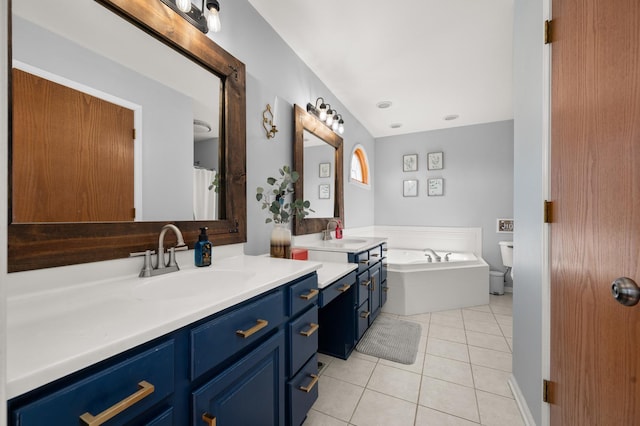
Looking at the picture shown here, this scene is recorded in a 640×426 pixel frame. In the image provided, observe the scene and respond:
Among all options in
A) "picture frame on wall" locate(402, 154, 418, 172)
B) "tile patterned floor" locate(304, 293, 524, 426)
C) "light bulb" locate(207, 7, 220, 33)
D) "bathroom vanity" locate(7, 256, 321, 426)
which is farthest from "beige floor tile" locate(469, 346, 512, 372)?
"picture frame on wall" locate(402, 154, 418, 172)

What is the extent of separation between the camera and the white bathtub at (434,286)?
296 centimetres

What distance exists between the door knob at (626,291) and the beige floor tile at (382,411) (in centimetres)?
121

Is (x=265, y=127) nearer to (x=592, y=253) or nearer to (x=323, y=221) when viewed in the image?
(x=323, y=221)

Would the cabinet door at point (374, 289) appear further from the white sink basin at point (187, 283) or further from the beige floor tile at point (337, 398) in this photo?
the white sink basin at point (187, 283)

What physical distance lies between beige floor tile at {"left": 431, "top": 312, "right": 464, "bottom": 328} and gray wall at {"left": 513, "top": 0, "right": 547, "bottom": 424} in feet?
3.54

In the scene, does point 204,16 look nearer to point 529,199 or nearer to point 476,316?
point 529,199

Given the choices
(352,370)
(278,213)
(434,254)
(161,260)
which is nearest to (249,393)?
(161,260)

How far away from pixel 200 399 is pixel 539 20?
2.02m

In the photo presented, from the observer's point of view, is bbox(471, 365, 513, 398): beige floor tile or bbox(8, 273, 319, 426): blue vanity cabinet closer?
bbox(8, 273, 319, 426): blue vanity cabinet

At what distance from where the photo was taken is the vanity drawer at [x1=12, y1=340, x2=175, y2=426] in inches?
17.3

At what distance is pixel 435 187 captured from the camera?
425 cm

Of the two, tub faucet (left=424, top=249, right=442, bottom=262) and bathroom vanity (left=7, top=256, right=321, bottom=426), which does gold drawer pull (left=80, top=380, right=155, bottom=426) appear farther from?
tub faucet (left=424, top=249, right=442, bottom=262)

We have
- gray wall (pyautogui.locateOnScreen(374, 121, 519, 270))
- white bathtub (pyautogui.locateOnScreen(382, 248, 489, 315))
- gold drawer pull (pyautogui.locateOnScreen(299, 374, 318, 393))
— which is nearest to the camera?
gold drawer pull (pyautogui.locateOnScreen(299, 374, 318, 393))

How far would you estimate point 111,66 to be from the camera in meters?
1.02
